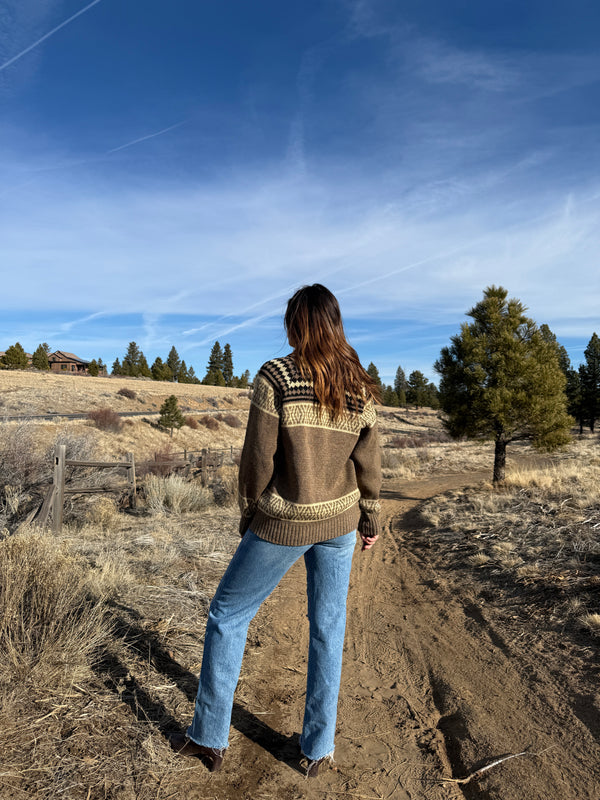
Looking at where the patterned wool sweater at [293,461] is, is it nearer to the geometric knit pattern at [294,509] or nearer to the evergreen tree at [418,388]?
the geometric knit pattern at [294,509]

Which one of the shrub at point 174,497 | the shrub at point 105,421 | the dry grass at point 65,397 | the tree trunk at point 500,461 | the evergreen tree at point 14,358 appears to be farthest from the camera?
the evergreen tree at point 14,358

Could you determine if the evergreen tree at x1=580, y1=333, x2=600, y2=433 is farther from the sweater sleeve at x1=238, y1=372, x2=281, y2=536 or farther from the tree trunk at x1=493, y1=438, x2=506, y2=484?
the sweater sleeve at x1=238, y1=372, x2=281, y2=536

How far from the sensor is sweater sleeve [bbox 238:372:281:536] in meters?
2.13

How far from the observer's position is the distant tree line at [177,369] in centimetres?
7831

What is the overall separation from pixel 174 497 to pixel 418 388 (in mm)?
70456

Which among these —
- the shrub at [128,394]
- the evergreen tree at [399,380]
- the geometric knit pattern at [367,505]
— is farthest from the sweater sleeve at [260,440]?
the evergreen tree at [399,380]

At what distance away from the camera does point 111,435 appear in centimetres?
2641

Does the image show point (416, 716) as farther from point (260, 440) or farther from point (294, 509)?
point (260, 440)

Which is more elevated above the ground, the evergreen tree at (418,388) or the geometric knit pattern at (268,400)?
the evergreen tree at (418,388)

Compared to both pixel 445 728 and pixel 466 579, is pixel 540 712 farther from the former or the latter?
pixel 466 579

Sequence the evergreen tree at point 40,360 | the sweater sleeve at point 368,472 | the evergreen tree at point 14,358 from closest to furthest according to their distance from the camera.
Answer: the sweater sleeve at point 368,472, the evergreen tree at point 14,358, the evergreen tree at point 40,360

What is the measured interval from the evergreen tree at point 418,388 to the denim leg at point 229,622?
251 ft

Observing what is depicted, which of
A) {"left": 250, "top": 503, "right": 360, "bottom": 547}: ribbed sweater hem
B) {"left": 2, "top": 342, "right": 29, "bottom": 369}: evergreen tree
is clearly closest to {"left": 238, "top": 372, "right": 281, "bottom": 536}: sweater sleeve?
{"left": 250, "top": 503, "right": 360, "bottom": 547}: ribbed sweater hem

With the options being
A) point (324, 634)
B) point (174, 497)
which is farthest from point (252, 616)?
point (174, 497)
